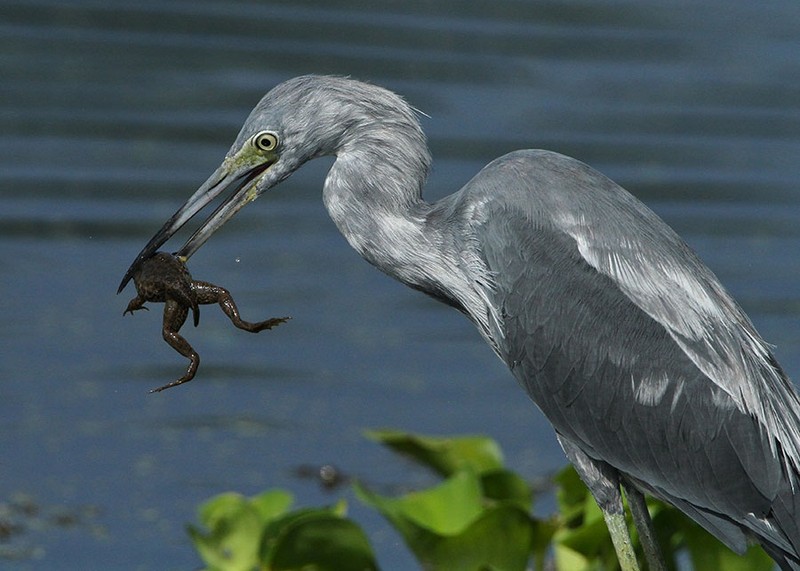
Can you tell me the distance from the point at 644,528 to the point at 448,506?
61 centimetres

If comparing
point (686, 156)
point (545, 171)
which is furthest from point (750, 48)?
point (545, 171)

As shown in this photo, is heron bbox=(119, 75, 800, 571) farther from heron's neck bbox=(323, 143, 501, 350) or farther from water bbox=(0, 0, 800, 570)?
water bbox=(0, 0, 800, 570)

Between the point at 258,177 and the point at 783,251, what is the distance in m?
5.55

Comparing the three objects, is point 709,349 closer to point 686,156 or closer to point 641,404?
point 641,404

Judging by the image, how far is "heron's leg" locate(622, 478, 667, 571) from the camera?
15.7 feet

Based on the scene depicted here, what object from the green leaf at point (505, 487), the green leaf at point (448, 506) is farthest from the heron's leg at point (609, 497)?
the green leaf at point (505, 487)

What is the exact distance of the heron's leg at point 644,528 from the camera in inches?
189

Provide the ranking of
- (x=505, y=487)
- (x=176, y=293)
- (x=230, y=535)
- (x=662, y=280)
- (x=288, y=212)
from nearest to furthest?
(x=662, y=280) → (x=176, y=293) → (x=230, y=535) → (x=505, y=487) → (x=288, y=212)

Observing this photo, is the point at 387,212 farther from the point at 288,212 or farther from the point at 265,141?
the point at 288,212

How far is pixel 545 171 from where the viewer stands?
468 cm

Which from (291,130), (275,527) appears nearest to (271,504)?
(275,527)

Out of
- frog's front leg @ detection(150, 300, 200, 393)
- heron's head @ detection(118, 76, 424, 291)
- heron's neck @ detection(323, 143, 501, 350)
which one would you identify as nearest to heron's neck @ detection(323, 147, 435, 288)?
heron's neck @ detection(323, 143, 501, 350)

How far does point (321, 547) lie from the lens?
509 centimetres

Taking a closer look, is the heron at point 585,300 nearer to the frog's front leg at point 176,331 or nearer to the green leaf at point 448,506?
the frog's front leg at point 176,331
